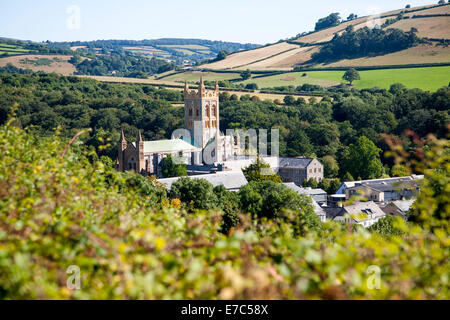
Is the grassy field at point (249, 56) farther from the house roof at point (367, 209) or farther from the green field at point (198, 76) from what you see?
the house roof at point (367, 209)

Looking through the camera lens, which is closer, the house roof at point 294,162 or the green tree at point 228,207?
the green tree at point 228,207

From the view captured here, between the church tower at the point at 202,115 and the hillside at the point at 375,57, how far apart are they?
62.8 metres

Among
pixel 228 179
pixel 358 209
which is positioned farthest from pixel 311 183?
pixel 358 209

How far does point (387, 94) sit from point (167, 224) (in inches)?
4805

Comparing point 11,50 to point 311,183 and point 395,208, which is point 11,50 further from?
point 395,208

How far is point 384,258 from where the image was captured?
9.19 meters

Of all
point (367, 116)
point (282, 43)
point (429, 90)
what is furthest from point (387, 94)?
point (282, 43)

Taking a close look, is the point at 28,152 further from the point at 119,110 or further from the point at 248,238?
the point at 119,110

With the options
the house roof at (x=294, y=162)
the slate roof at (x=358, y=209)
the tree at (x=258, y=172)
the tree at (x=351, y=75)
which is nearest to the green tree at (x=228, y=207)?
the slate roof at (x=358, y=209)

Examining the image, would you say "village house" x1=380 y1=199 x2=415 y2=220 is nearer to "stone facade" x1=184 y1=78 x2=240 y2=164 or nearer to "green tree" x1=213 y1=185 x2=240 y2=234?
"green tree" x1=213 y1=185 x2=240 y2=234

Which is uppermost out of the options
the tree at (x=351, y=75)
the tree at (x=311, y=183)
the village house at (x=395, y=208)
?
the tree at (x=351, y=75)

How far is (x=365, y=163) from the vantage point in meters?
86.9

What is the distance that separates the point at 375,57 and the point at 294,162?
80.1 metres

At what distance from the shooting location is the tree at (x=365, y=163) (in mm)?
86000
